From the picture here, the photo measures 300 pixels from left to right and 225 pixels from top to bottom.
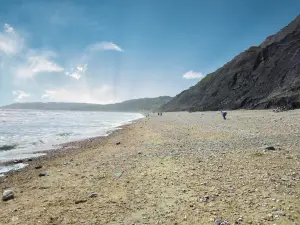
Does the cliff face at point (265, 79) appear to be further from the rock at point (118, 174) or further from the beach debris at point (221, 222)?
the beach debris at point (221, 222)

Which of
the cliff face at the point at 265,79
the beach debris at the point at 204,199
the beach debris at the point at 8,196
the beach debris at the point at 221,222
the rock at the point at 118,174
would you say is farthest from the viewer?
the cliff face at the point at 265,79

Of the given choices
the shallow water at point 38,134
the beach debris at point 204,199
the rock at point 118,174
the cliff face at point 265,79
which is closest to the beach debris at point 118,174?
the rock at point 118,174

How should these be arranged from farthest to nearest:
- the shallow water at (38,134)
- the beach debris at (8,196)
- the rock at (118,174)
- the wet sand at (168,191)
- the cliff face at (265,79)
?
the cliff face at (265,79), the shallow water at (38,134), the rock at (118,174), the beach debris at (8,196), the wet sand at (168,191)

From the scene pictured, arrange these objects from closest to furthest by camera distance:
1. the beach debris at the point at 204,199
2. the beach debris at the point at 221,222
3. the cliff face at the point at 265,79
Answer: the beach debris at the point at 221,222 → the beach debris at the point at 204,199 → the cliff face at the point at 265,79

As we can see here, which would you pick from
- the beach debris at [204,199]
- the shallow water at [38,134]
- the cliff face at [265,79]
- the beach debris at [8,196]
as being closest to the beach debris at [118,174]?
the beach debris at [8,196]

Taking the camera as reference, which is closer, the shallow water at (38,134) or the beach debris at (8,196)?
the beach debris at (8,196)

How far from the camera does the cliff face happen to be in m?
56.0

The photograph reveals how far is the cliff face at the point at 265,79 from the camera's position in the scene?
56.0 m

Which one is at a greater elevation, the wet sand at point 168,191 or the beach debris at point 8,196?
the wet sand at point 168,191

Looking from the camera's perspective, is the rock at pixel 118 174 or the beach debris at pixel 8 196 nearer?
the beach debris at pixel 8 196

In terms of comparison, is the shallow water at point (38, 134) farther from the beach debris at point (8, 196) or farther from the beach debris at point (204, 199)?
the beach debris at point (204, 199)

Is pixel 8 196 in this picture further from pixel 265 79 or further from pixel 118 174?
pixel 265 79

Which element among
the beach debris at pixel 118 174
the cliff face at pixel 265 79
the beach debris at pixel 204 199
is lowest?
the beach debris at pixel 118 174

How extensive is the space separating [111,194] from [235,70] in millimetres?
94622
